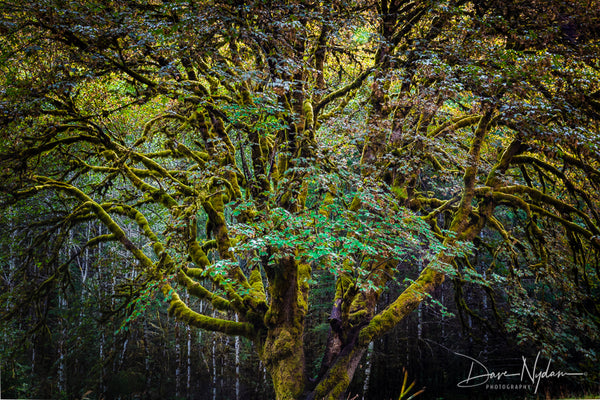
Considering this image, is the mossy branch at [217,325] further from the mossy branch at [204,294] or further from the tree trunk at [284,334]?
the tree trunk at [284,334]

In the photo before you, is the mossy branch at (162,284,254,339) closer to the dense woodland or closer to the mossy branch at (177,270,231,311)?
the dense woodland

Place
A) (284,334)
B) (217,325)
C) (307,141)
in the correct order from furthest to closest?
1. (217,325)
2. (284,334)
3. (307,141)

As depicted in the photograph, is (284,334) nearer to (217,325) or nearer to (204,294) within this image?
(217,325)

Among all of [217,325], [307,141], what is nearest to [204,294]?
[217,325]

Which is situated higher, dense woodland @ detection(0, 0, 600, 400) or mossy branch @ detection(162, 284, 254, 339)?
dense woodland @ detection(0, 0, 600, 400)

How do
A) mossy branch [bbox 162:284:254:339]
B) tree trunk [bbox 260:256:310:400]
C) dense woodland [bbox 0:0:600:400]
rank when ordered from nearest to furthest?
dense woodland [bbox 0:0:600:400]
tree trunk [bbox 260:256:310:400]
mossy branch [bbox 162:284:254:339]

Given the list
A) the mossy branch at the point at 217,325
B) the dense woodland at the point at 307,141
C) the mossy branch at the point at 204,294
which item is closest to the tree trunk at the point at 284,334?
the dense woodland at the point at 307,141

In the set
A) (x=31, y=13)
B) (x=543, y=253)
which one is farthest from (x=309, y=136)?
(x=543, y=253)

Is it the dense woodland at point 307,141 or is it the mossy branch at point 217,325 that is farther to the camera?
the mossy branch at point 217,325

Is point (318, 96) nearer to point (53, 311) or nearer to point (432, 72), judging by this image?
point (432, 72)

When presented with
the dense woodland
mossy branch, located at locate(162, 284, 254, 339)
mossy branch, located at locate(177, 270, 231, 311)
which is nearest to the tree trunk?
the dense woodland

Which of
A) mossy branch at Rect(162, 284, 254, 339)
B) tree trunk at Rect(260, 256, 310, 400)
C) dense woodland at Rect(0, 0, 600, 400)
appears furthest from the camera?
mossy branch at Rect(162, 284, 254, 339)

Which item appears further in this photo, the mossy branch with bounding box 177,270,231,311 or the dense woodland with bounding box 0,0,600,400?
the mossy branch with bounding box 177,270,231,311

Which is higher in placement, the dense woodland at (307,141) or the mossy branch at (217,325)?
the dense woodland at (307,141)
